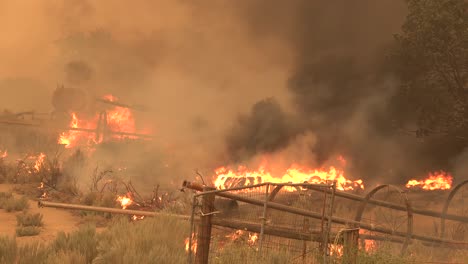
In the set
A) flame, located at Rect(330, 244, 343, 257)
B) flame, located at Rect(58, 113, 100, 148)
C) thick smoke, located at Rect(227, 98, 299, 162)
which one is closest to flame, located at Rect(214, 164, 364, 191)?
thick smoke, located at Rect(227, 98, 299, 162)

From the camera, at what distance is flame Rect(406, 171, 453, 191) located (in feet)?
61.4

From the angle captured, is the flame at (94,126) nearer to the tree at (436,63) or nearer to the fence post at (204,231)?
the tree at (436,63)

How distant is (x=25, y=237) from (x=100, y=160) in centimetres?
1195

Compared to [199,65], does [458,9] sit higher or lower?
lower

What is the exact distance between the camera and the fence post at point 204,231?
623cm

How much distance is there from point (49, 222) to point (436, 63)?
13607mm

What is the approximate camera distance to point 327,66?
26.0 meters

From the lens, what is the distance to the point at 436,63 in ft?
51.7

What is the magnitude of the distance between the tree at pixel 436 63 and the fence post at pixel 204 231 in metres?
12.2

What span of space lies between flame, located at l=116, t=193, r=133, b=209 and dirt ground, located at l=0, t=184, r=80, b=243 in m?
1.55

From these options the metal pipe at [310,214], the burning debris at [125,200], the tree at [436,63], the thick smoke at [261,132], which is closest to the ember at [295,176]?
the thick smoke at [261,132]

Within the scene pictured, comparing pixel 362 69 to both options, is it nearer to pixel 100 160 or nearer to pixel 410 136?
pixel 410 136

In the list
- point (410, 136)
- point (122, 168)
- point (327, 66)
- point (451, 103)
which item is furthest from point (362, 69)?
point (122, 168)

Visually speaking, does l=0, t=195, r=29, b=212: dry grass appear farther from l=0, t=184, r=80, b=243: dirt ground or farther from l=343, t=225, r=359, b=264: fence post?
l=343, t=225, r=359, b=264: fence post
